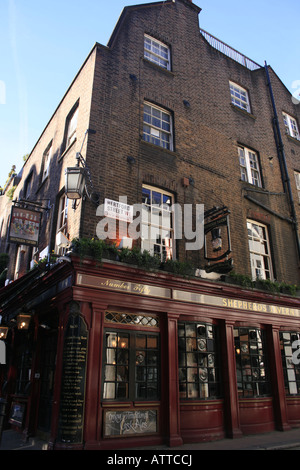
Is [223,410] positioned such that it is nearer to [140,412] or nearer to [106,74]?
[140,412]

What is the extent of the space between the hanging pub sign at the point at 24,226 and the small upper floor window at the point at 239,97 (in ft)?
31.0

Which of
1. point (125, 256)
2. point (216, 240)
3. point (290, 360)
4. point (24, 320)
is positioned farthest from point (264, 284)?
point (24, 320)

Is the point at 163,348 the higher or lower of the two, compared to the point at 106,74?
lower

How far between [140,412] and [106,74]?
917 centimetres

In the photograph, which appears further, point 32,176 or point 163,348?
point 32,176

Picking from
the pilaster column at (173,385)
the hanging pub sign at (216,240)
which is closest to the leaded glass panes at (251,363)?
the hanging pub sign at (216,240)

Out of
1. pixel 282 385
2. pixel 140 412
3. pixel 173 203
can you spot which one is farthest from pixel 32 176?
pixel 282 385

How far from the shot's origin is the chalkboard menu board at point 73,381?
656 centimetres

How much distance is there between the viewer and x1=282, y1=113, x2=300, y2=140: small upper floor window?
16.5 meters

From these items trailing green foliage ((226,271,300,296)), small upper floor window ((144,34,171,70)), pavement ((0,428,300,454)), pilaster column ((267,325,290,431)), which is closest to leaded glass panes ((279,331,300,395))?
pilaster column ((267,325,290,431))

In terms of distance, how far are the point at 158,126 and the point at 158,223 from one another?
3.48m

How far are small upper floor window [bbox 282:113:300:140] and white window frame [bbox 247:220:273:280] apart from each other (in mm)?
6411

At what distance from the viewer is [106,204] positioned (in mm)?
8773

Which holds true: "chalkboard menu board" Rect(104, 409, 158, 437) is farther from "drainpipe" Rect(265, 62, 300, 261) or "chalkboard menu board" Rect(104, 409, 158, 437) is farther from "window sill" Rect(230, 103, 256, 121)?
"window sill" Rect(230, 103, 256, 121)
